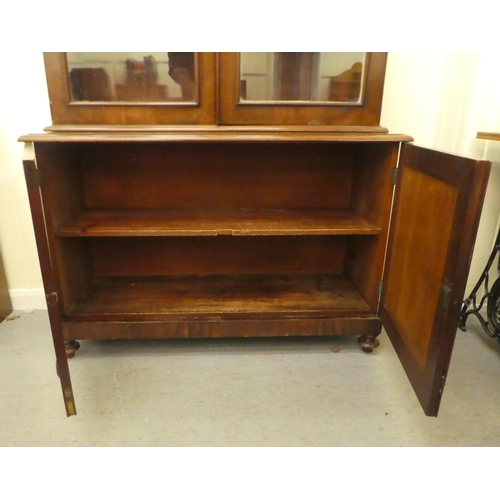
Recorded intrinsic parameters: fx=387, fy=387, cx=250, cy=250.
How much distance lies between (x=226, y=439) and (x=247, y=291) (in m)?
0.61

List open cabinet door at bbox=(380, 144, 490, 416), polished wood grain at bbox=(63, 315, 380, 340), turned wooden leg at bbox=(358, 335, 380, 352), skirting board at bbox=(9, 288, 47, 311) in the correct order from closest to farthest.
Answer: open cabinet door at bbox=(380, 144, 490, 416), polished wood grain at bbox=(63, 315, 380, 340), turned wooden leg at bbox=(358, 335, 380, 352), skirting board at bbox=(9, 288, 47, 311)

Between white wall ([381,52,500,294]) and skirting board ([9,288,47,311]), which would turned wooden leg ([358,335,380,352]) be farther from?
skirting board ([9,288,47,311])

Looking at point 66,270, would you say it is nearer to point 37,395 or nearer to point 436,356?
point 37,395

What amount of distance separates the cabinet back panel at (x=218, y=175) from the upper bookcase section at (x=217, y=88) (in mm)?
247

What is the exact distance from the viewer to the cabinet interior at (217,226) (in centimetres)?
138

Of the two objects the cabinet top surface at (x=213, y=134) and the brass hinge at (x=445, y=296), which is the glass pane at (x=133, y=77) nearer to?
the cabinet top surface at (x=213, y=134)

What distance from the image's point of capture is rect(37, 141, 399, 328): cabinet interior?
1375 mm

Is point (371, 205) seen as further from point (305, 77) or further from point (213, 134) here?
point (213, 134)

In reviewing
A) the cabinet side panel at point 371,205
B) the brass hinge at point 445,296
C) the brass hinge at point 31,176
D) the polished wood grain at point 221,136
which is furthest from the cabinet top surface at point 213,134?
the brass hinge at point 445,296

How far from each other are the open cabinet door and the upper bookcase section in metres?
0.29

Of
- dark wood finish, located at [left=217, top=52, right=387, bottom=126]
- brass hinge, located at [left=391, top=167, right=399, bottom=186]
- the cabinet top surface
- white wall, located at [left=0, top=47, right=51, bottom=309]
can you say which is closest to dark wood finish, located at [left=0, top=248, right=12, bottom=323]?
white wall, located at [left=0, top=47, right=51, bottom=309]

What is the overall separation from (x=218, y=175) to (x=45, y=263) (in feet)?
2.62

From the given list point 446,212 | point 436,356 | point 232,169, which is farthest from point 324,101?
point 436,356

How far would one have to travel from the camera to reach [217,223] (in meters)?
1.41
